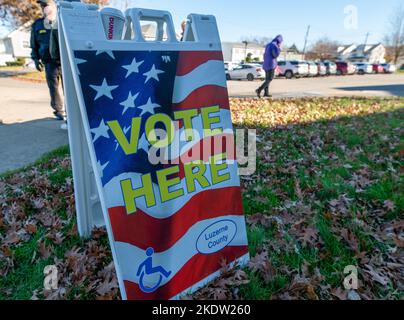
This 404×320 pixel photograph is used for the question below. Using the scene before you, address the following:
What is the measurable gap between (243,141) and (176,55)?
2.83m

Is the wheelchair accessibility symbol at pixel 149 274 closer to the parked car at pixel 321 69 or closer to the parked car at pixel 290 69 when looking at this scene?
the parked car at pixel 290 69

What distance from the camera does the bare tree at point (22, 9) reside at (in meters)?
19.6

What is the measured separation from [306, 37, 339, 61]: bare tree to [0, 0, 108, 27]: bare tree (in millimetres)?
49898

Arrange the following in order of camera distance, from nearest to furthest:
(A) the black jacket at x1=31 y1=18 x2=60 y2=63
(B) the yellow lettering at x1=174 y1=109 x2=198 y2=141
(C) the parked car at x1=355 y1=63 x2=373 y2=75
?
(B) the yellow lettering at x1=174 y1=109 x2=198 y2=141
(A) the black jacket at x1=31 y1=18 x2=60 y2=63
(C) the parked car at x1=355 y1=63 x2=373 y2=75

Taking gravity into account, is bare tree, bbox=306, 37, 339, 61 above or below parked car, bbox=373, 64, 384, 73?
above

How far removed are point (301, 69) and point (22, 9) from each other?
22078 mm

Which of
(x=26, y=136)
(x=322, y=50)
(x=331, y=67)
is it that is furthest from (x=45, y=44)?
(x=322, y=50)

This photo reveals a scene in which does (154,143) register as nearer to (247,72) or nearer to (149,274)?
(149,274)

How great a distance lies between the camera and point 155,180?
5.32 ft

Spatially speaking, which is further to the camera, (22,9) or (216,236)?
(22,9)

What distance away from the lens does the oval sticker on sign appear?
181cm

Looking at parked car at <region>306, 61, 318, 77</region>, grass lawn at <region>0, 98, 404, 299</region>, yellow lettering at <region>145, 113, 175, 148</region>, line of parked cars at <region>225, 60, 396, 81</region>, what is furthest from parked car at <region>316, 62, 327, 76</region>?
yellow lettering at <region>145, 113, 175, 148</region>

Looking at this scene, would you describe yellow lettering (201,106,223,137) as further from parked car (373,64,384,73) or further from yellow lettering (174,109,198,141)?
parked car (373,64,384,73)
